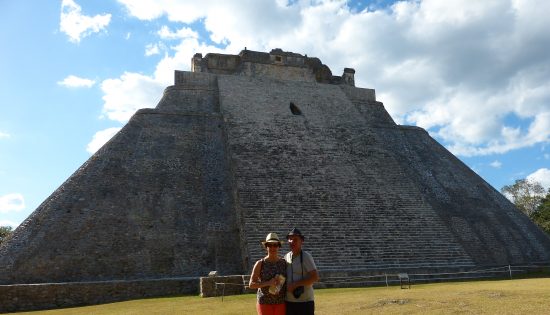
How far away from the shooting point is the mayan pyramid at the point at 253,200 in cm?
1182

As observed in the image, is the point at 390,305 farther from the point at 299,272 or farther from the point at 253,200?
the point at 253,200

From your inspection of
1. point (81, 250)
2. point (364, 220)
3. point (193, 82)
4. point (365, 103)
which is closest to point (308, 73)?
point (365, 103)

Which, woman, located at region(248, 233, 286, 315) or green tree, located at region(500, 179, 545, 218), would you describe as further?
green tree, located at region(500, 179, 545, 218)

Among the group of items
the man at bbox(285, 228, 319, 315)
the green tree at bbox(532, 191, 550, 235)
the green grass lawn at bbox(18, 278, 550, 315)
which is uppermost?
the green tree at bbox(532, 191, 550, 235)

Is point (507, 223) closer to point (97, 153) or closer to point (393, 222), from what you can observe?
point (393, 222)

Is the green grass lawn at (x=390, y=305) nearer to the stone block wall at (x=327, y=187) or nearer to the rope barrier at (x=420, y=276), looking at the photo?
the rope barrier at (x=420, y=276)

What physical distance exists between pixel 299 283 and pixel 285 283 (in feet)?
0.40

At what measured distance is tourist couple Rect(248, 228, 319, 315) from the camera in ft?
12.0

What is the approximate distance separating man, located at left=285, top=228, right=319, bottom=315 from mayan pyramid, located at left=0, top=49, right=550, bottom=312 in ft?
24.1

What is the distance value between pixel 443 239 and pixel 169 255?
7857mm

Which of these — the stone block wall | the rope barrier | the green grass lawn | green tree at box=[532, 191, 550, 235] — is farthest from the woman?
green tree at box=[532, 191, 550, 235]

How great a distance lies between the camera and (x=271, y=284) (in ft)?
12.0

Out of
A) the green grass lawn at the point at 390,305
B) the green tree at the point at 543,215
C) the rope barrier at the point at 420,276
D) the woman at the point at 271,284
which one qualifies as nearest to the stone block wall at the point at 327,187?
the rope barrier at the point at 420,276

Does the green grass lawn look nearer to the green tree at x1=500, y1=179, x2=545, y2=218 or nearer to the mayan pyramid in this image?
the mayan pyramid
